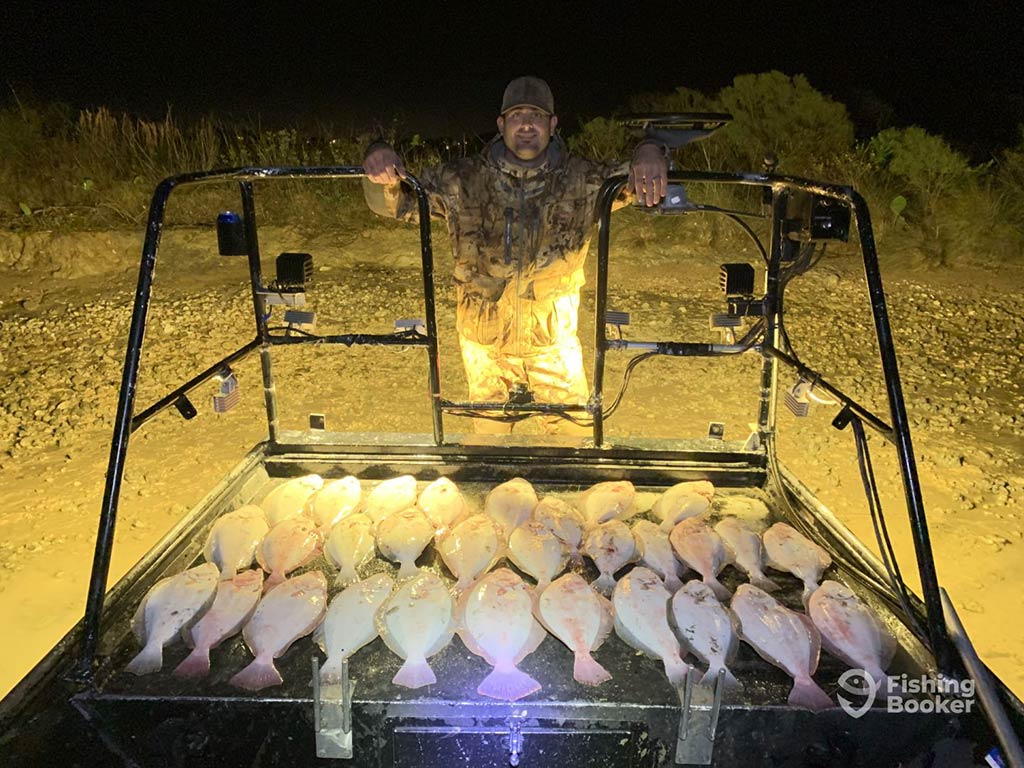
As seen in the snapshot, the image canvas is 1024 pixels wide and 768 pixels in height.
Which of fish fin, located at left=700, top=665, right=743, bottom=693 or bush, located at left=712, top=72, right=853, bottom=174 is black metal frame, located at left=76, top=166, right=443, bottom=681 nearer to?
fish fin, located at left=700, top=665, right=743, bottom=693

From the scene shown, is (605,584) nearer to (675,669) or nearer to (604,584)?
(604,584)

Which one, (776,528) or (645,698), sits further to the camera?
(776,528)

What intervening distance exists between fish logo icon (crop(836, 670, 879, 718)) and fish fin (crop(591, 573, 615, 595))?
2.39ft

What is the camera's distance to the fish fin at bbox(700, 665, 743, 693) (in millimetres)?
2004

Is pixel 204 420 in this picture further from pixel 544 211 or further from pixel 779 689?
pixel 779 689

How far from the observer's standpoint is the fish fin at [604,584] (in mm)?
2416

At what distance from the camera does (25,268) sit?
980cm

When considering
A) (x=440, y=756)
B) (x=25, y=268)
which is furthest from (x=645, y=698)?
(x=25, y=268)

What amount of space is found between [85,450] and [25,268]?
19.9 feet

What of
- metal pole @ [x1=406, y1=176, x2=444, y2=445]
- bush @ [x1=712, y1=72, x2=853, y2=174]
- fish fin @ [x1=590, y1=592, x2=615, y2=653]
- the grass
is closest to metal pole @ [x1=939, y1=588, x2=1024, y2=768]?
fish fin @ [x1=590, y1=592, x2=615, y2=653]

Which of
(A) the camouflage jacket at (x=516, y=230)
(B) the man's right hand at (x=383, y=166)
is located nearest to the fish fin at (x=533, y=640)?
(B) the man's right hand at (x=383, y=166)

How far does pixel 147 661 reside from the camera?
2.09 metres

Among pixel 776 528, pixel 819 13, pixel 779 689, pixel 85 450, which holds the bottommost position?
pixel 85 450

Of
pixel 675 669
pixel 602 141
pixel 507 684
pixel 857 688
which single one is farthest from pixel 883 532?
pixel 602 141
